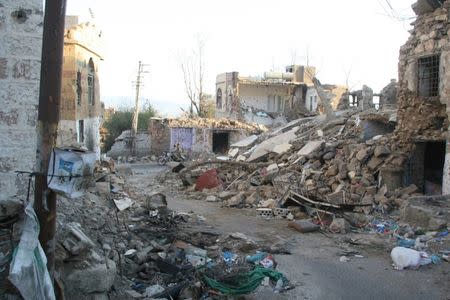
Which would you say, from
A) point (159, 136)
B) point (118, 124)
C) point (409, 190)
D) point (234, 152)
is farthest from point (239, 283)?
point (118, 124)

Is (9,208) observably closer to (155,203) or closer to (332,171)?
(155,203)

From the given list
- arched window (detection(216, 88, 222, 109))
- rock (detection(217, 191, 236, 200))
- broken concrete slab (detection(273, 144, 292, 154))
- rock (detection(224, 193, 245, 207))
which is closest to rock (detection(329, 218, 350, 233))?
rock (detection(224, 193, 245, 207))

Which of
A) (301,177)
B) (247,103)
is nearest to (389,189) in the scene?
(301,177)

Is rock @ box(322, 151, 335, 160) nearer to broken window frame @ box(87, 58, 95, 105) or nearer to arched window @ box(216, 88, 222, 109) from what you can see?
broken window frame @ box(87, 58, 95, 105)

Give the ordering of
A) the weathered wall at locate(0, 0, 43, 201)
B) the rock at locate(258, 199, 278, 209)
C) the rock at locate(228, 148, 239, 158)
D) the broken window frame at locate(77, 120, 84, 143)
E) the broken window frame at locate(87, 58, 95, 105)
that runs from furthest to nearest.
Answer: the rock at locate(228, 148, 239, 158), the broken window frame at locate(87, 58, 95, 105), the broken window frame at locate(77, 120, 84, 143), the rock at locate(258, 199, 278, 209), the weathered wall at locate(0, 0, 43, 201)

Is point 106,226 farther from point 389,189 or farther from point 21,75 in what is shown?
point 389,189

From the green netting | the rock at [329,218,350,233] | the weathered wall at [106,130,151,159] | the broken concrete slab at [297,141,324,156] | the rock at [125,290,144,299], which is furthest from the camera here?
the weathered wall at [106,130,151,159]

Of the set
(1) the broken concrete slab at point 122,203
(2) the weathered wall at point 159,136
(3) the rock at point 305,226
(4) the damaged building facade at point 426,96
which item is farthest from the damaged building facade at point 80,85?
→ (2) the weathered wall at point 159,136

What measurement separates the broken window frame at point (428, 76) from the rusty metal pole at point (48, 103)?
35.3 feet

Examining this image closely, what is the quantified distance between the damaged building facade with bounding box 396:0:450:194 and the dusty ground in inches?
160

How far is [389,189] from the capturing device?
41.9ft

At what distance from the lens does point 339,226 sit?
1016cm

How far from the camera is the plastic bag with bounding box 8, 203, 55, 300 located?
11.5 ft

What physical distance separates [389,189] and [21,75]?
10.3m
